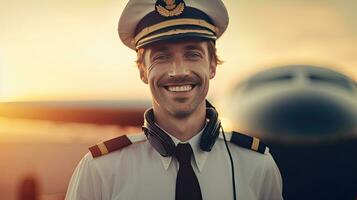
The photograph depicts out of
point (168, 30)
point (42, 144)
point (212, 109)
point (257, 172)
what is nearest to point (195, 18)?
point (168, 30)

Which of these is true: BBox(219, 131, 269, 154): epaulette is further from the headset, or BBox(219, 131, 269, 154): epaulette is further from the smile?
the smile

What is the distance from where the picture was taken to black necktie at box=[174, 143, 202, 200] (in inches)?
83.6

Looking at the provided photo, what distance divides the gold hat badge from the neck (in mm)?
442

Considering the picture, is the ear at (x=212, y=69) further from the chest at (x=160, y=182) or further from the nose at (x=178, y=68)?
the chest at (x=160, y=182)

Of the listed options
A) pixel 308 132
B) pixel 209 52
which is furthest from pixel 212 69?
pixel 308 132

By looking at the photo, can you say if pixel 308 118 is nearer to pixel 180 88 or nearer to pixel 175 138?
pixel 175 138

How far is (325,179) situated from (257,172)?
192cm

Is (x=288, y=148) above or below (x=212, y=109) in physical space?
below

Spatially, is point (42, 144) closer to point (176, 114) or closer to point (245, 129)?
point (245, 129)

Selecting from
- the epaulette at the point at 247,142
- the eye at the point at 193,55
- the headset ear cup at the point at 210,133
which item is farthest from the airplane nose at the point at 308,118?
the eye at the point at 193,55

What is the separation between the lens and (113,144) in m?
2.33

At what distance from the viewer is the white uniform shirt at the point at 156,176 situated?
2.19 m

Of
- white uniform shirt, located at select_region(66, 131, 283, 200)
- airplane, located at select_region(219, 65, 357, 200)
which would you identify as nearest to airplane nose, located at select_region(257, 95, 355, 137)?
airplane, located at select_region(219, 65, 357, 200)

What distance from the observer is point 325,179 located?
4.02 metres
